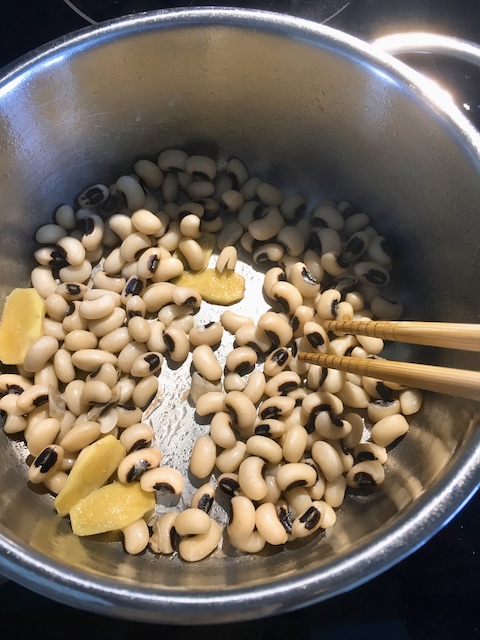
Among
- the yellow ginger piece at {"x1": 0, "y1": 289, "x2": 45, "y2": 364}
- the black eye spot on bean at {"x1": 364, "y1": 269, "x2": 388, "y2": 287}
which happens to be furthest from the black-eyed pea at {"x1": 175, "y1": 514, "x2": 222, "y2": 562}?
the black eye spot on bean at {"x1": 364, "y1": 269, "x2": 388, "y2": 287}

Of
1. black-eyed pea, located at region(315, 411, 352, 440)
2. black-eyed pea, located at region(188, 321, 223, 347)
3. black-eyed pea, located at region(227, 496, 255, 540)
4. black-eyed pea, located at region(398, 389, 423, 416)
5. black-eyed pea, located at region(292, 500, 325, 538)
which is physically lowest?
black-eyed pea, located at region(227, 496, 255, 540)

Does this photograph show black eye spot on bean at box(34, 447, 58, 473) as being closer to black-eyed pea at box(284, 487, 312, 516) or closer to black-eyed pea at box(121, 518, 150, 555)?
black-eyed pea at box(121, 518, 150, 555)

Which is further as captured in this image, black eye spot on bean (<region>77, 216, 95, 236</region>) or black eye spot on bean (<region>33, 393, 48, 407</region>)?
black eye spot on bean (<region>77, 216, 95, 236</region>)

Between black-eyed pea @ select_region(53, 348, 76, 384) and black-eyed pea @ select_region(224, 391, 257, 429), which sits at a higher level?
black-eyed pea @ select_region(224, 391, 257, 429)

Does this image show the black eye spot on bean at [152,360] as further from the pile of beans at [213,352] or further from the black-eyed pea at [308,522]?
the black-eyed pea at [308,522]

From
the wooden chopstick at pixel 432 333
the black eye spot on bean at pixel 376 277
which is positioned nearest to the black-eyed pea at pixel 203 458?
the wooden chopstick at pixel 432 333

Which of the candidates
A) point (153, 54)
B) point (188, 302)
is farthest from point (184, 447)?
point (153, 54)
